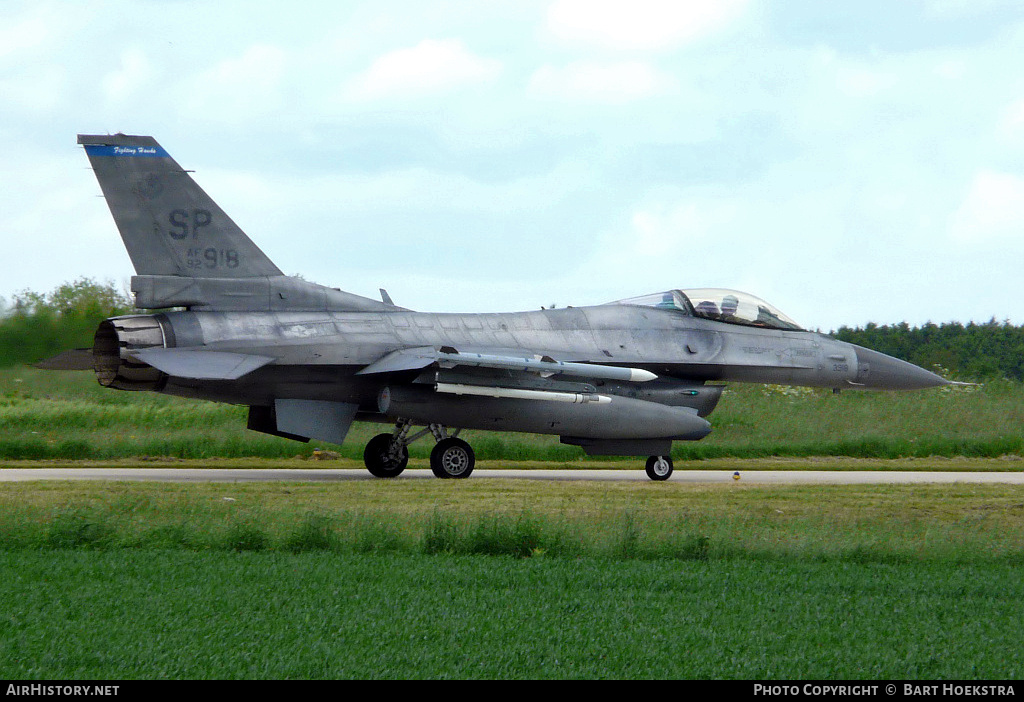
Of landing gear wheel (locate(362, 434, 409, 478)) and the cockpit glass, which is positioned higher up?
the cockpit glass

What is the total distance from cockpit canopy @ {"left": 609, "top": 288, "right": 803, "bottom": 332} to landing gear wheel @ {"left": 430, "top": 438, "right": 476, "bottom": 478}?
3.96 m

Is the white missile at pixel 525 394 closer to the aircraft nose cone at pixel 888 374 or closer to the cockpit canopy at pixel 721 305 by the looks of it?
the cockpit canopy at pixel 721 305

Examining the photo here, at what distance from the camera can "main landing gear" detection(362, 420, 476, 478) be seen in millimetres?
16422

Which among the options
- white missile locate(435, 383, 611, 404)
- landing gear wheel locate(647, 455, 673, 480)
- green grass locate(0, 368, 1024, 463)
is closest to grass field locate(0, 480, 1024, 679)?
white missile locate(435, 383, 611, 404)

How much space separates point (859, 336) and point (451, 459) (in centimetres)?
2961

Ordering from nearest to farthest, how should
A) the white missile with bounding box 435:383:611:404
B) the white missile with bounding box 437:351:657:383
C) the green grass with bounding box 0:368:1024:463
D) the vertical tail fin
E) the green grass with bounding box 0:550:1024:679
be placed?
the green grass with bounding box 0:550:1024:679, the vertical tail fin, the white missile with bounding box 437:351:657:383, the white missile with bounding box 435:383:611:404, the green grass with bounding box 0:368:1024:463

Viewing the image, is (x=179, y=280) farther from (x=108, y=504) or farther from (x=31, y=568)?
(x=31, y=568)

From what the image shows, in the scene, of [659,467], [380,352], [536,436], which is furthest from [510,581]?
[536,436]

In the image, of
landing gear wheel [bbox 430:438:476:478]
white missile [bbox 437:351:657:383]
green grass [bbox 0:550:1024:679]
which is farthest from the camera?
landing gear wheel [bbox 430:438:476:478]

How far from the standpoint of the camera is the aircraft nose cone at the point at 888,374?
18672 millimetres

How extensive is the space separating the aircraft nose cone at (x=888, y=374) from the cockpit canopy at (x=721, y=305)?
128 centimetres

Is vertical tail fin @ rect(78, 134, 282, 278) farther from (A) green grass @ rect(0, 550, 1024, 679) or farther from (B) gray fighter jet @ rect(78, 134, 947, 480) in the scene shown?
(A) green grass @ rect(0, 550, 1024, 679)

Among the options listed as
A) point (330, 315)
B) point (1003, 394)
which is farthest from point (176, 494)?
point (1003, 394)

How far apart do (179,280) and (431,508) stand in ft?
18.6
